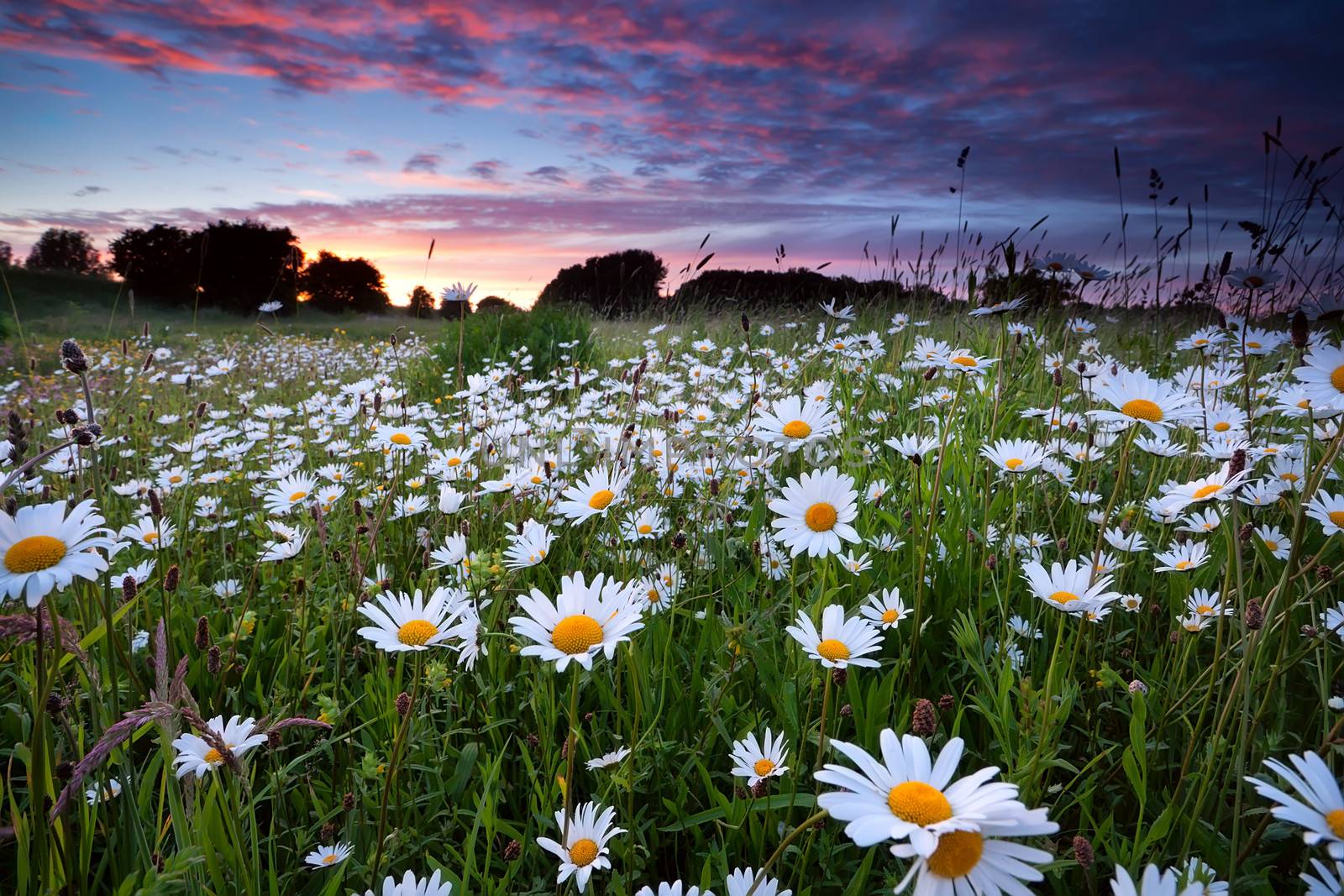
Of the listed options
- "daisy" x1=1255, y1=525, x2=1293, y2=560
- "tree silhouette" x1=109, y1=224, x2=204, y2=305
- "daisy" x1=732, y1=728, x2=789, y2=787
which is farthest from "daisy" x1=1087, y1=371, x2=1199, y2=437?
"tree silhouette" x1=109, y1=224, x2=204, y2=305

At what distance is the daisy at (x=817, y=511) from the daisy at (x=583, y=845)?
1.95 feet

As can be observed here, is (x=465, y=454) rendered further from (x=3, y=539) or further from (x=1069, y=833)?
(x=1069, y=833)

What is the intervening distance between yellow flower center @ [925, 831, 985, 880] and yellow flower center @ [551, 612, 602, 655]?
56 centimetres

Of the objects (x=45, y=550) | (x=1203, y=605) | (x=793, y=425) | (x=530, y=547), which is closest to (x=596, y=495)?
(x=530, y=547)

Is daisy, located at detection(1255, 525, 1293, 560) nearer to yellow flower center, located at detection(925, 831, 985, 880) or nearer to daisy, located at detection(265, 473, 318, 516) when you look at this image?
yellow flower center, located at detection(925, 831, 985, 880)

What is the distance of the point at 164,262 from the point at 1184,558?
90.2ft

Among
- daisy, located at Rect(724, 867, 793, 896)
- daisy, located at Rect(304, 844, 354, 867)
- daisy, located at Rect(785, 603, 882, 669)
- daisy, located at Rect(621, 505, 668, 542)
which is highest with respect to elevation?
daisy, located at Rect(785, 603, 882, 669)

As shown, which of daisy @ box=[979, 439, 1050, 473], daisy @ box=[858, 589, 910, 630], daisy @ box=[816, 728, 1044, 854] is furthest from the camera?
daisy @ box=[979, 439, 1050, 473]

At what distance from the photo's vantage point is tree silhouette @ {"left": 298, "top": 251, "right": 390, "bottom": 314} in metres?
22.9

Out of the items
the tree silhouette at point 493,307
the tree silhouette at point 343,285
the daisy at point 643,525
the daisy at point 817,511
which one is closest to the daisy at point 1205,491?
the daisy at point 817,511

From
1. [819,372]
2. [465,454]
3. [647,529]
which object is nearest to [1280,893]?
[647,529]

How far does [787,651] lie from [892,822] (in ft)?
2.83

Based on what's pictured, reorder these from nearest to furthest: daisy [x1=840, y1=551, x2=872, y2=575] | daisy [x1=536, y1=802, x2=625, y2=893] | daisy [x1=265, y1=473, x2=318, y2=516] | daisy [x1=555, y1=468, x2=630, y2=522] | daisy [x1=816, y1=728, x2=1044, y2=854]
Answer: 1. daisy [x1=816, y1=728, x2=1044, y2=854]
2. daisy [x1=536, y1=802, x2=625, y2=893]
3. daisy [x1=555, y1=468, x2=630, y2=522]
4. daisy [x1=840, y1=551, x2=872, y2=575]
5. daisy [x1=265, y1=473, x2=318, y2=516]

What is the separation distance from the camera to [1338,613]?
4.96 feet
